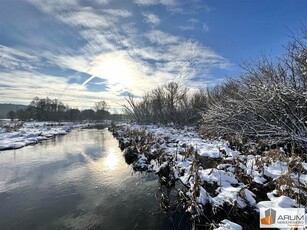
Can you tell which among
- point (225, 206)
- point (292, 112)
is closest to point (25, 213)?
point (225, 206)

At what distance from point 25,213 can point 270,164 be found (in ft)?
27.0

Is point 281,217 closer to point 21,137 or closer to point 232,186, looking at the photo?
point 232,186

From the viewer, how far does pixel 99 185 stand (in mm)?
8203

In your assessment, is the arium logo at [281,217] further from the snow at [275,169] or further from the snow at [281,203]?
the snow at [275,169]

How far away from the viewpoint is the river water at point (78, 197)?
5473 millimetres

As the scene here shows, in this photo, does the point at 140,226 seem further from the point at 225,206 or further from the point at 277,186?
the point at 277,186

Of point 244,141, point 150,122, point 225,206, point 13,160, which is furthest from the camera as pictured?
point 150,122

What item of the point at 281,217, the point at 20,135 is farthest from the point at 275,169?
the point at 20,135

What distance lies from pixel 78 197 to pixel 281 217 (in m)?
5.97

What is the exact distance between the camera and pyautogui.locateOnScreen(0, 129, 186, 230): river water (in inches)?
215

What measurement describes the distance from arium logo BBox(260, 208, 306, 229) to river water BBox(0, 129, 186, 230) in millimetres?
2197

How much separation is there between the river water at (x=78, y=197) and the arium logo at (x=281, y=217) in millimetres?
2197

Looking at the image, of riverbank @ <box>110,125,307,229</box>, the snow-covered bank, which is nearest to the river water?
riverbank @ <box>110,125,307,229</box>

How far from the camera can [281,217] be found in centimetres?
449
